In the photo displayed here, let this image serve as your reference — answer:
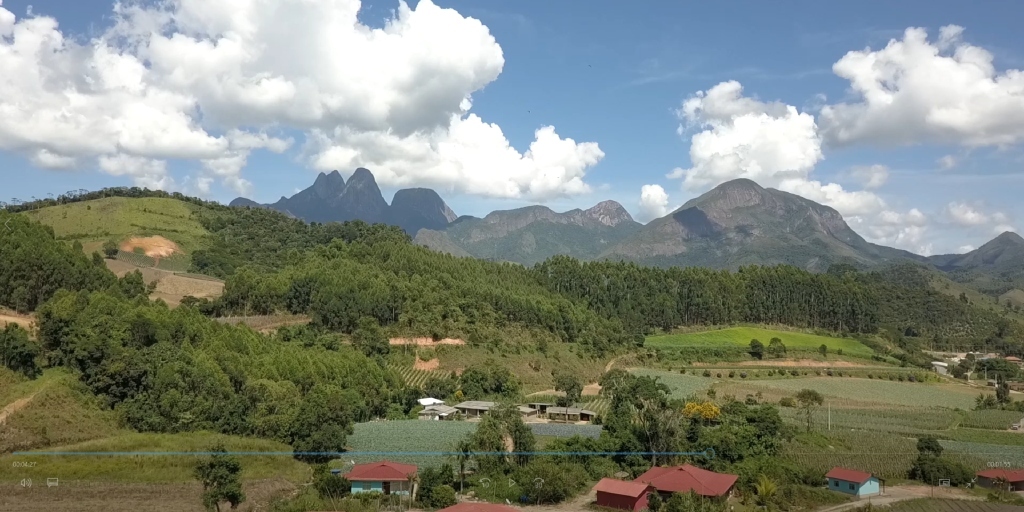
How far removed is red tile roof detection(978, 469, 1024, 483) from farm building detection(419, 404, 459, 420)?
28.3 metres

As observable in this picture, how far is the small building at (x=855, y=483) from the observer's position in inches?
1126

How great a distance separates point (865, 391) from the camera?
56.8m

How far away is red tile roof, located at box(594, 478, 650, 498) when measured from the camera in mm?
25797

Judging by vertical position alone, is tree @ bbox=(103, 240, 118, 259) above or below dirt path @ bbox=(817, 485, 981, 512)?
above

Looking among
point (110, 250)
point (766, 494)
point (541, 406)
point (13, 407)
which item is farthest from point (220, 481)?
point (110, 250)

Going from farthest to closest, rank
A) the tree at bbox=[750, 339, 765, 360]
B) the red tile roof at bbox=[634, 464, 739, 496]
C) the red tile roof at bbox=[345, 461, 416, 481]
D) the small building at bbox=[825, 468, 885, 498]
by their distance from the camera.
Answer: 1. the tree at bbox=[750, 339, 765, 360]
2. the small building at bbox=[825, 468, 885, 498]
3. the red tile roof at bbox=[345, 461, 416, 481]
4. the red tile roof at bbox=[634, 464, 739, 496]

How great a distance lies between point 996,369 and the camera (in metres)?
70.2

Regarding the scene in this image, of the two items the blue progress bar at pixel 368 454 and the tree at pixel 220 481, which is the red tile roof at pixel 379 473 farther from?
the tree at pixel 220 481

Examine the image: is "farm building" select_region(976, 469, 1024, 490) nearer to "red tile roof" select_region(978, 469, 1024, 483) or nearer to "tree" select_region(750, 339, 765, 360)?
"red tile roof" select_region(978, 469, 1024, 483)

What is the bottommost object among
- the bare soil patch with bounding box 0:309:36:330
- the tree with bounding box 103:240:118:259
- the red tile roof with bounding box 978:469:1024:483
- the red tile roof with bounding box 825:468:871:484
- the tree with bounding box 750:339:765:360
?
the red tile roof with bounding box 978:469:1024:483

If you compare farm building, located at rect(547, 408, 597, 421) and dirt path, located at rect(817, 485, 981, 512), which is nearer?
dirt path, located at rect(817, 485, 981, 512)

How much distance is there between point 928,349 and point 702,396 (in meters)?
63.6

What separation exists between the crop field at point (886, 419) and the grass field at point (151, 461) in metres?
30.1

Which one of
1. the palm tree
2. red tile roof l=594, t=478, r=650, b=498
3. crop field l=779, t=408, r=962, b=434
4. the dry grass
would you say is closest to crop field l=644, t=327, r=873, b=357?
crop field l=779, t=408, r=962, b=434
